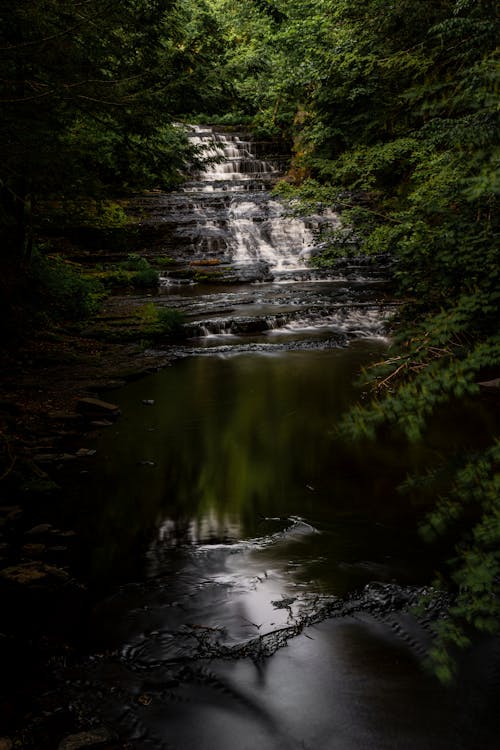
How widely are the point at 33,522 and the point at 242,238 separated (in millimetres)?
15984

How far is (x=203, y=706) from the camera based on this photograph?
2838mm

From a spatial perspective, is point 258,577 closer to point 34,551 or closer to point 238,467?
point 34,551

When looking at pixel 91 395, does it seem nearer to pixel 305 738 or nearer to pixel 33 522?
pixel 33 522

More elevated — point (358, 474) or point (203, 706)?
point (358, 474)

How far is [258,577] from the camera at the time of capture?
13.0 feet

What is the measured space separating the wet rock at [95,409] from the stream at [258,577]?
37 centimetres

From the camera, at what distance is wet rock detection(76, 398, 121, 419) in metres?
7.43

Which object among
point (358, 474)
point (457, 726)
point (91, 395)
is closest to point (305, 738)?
point (457, 726)

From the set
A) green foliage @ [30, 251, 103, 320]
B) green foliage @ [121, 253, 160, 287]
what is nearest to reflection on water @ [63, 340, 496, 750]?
green foliage @ [30, 251, 103, 320]

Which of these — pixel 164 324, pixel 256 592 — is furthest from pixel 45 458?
pixel 164 324

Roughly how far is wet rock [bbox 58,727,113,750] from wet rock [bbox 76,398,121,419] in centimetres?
508

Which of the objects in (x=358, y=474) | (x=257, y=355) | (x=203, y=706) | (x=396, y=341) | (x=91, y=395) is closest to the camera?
(x=203, y=706)

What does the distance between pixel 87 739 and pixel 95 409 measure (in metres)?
5.24

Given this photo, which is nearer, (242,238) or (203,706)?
(203,706)
